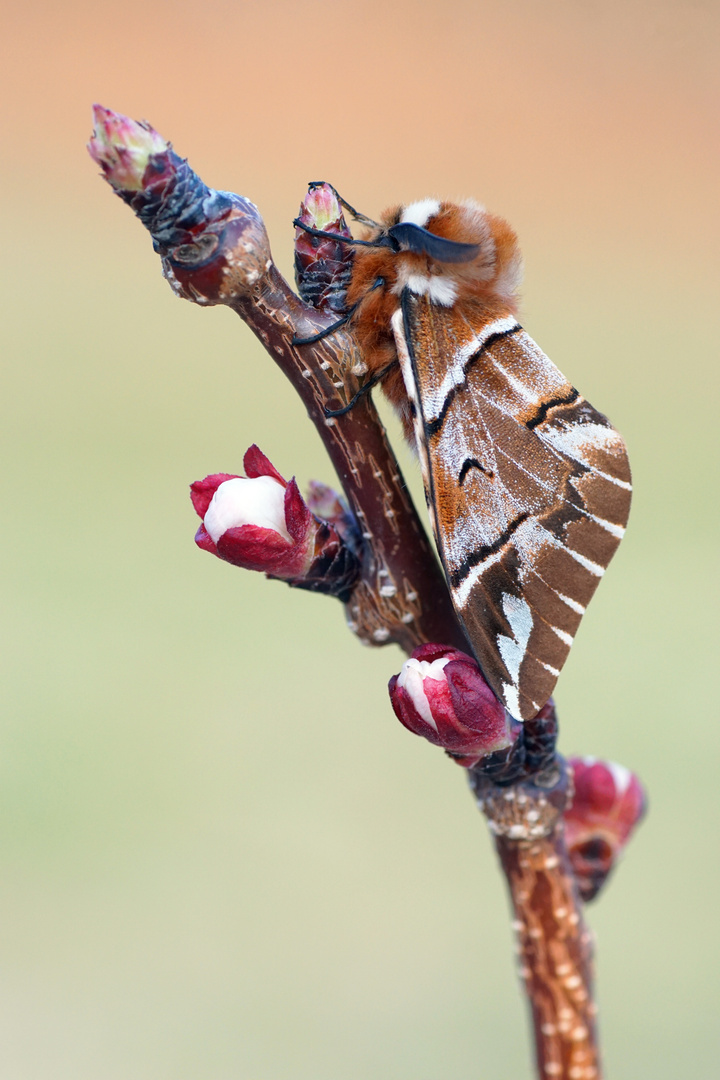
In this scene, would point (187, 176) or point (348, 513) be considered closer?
point (187, 176)

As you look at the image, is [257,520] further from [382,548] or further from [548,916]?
[548,916]

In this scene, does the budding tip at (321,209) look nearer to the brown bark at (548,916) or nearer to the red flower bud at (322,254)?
the red flower bud at (322,254)

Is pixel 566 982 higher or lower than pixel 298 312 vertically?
lower

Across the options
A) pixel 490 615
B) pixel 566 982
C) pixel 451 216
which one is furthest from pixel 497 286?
pixel 566 982

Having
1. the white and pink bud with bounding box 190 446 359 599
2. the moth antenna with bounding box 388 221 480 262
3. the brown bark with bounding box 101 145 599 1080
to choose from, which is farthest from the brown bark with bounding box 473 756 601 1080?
the moth antenna with bounding box 388 221 480 262

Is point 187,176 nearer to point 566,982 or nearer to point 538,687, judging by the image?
point 538,687

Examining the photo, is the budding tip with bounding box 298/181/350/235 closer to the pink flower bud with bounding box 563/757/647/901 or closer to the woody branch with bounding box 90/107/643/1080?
the woody branch with bounding box 90/107/643/1080

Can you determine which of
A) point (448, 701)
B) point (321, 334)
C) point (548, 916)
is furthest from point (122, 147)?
point (548, 916)
